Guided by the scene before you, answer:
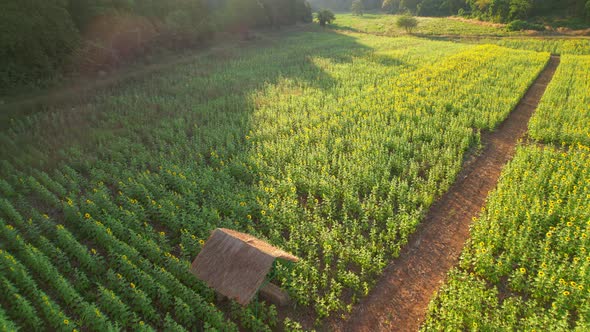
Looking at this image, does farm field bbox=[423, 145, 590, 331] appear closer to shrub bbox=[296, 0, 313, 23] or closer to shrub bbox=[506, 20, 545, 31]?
shrub bbox=[506, 20, 545, 31]

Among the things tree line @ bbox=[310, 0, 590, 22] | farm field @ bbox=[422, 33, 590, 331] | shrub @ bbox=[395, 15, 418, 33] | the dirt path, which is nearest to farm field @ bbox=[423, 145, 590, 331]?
farm field @ bbox=[422, 33, 590, 331]

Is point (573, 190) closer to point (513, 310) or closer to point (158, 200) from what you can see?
point (513, 310)

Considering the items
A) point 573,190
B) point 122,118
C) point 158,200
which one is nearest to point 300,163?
point 158,200

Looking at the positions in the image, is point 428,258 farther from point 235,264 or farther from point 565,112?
point 565,112

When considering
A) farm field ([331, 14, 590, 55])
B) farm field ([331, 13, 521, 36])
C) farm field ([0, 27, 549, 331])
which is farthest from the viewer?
farm field ([331, 13, 521, 36])

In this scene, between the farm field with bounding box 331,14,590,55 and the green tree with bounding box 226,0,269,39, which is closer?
the farm field with bounding box 331,14,590,55

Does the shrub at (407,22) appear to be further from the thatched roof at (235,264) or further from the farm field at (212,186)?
the thatched roof at (235,264)
